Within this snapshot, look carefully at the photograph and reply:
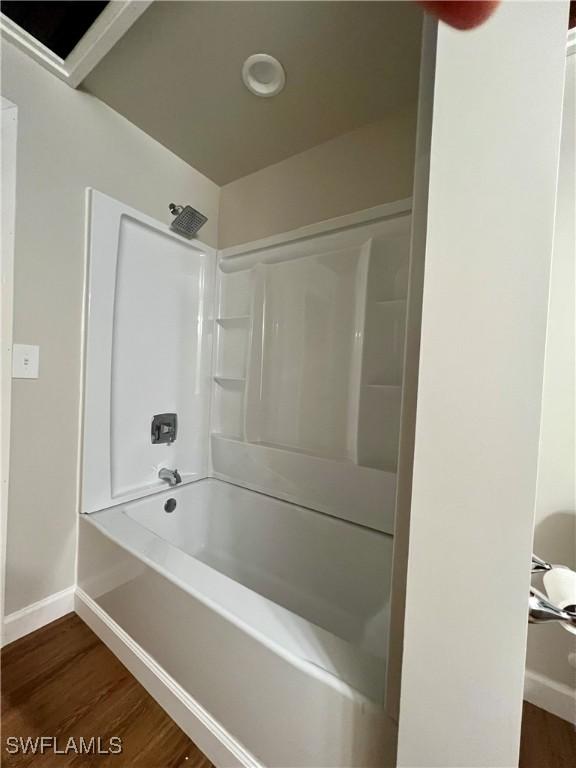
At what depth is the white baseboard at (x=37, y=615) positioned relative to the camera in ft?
4.00

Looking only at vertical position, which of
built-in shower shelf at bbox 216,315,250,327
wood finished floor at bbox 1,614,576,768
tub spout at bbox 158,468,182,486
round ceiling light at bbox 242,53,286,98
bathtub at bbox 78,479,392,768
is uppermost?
round ceiling light at bbox 242,53,286,98

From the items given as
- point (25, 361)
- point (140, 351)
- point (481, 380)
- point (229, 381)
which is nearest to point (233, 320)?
point (229, 381)

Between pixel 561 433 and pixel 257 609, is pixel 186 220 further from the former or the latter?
pixel 561 433

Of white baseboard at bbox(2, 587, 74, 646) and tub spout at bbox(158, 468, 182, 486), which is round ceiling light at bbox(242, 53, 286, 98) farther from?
white baseboard at bbox(2, 587, 74, 646)

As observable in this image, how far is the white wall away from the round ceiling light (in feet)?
3.45

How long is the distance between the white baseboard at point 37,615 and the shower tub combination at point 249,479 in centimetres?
8

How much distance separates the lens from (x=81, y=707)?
1.00 m

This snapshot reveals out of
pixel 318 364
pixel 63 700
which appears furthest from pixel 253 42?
pixel 63 700

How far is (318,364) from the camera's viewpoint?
1640mm

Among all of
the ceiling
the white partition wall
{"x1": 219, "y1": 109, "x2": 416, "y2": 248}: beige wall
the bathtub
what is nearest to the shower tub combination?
the bathtub

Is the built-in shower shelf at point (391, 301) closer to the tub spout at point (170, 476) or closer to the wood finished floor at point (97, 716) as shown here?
the tub spout at point (170, 476)

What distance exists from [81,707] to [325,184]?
2.36 meters

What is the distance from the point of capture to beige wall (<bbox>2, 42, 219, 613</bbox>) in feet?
4.00

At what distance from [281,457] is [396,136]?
1640 mm
